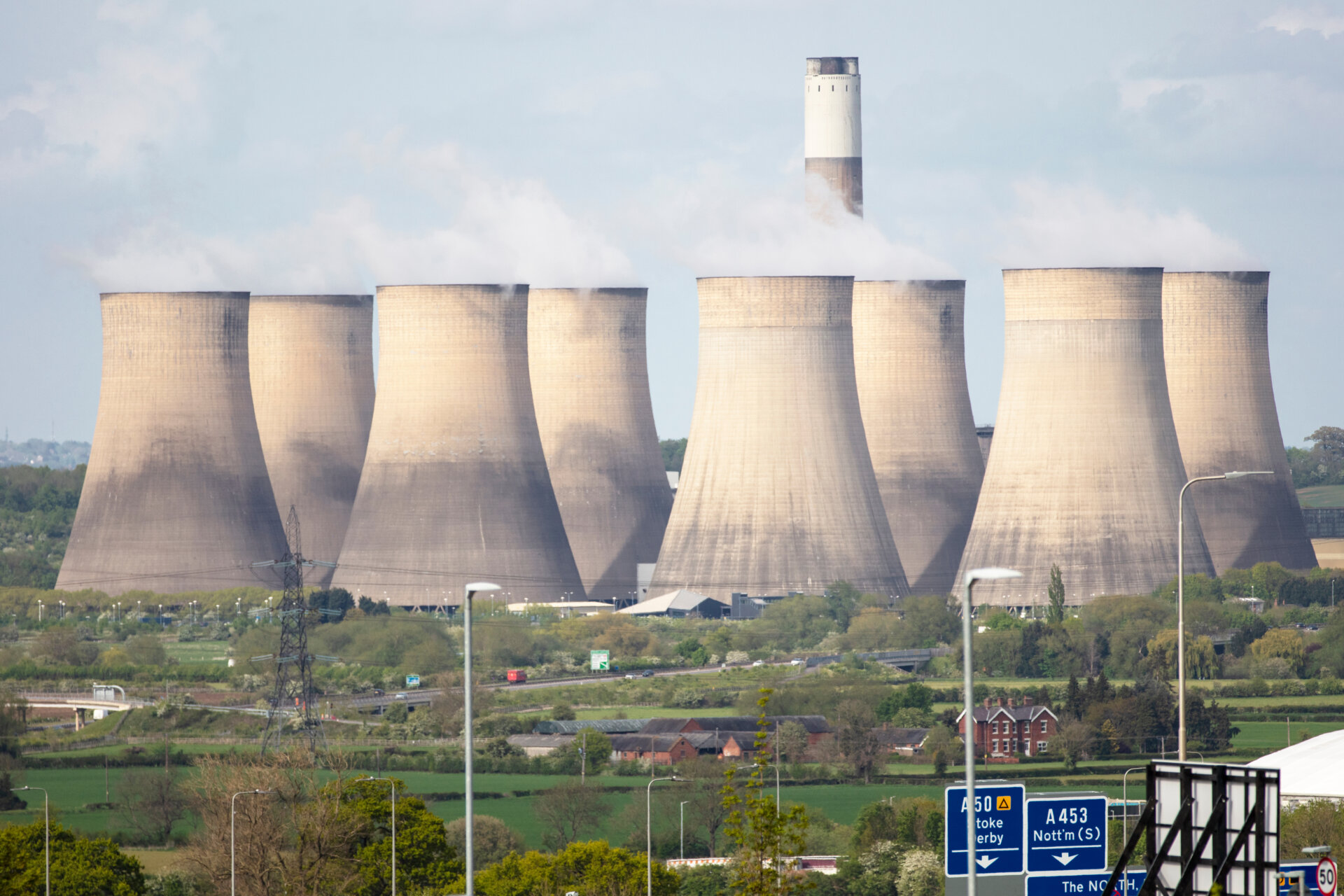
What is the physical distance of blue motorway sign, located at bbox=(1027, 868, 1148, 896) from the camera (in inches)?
423

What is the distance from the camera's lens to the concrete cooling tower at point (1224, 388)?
1751 inches

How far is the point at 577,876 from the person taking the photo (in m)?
19.9

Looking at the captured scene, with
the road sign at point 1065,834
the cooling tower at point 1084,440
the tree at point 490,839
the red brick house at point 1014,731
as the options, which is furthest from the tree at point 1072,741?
the road sign at point 1065,834

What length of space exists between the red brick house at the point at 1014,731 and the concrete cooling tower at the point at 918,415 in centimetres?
1337

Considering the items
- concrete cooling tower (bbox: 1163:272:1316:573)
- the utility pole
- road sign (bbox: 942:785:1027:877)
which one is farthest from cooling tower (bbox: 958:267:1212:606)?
road sign (bbox: 942:785:1027:877)

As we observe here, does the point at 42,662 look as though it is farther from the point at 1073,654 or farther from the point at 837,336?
the point at 1073,654

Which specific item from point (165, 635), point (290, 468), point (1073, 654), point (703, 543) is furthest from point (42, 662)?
point (1073, 654)

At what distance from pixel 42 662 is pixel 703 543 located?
12.7m

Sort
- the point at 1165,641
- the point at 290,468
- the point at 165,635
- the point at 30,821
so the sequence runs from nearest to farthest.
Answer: the point at 30,821 < the point at 1165,641 < the point at 165,635 < the point at 290,468

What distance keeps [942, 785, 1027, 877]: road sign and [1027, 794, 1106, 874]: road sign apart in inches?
9.2

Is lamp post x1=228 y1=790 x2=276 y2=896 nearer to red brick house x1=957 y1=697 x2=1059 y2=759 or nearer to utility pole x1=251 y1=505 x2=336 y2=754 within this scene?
utility pole x1=251 y1=505 x2=336 y2=754

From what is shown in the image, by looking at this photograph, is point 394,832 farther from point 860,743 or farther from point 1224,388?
point 1224,388

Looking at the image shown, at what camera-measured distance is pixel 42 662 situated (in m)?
40.9

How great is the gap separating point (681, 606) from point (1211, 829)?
113 ft
